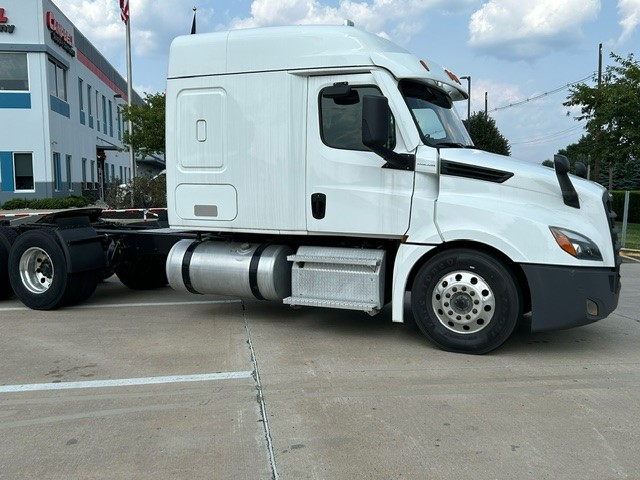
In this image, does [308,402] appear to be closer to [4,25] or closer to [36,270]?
[36,270]

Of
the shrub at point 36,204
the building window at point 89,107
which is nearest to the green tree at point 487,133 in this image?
the building window at point 89,107

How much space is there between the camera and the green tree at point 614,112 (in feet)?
64.8

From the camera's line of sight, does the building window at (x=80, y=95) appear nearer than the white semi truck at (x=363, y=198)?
No

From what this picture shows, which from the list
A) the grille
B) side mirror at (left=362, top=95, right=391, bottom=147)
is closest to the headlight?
the grille

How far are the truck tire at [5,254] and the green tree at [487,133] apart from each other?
37643 millimetres

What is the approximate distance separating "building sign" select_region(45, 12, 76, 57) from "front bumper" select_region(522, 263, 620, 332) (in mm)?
28290

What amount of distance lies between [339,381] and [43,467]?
2.28 m

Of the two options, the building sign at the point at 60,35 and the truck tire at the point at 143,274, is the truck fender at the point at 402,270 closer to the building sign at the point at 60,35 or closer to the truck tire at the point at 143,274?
the truck tire at the point at 143,274

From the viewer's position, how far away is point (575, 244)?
17.0 ft

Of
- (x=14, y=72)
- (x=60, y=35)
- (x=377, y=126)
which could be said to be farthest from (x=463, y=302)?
(x=60, y=35)

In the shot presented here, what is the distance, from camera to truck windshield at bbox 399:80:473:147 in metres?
5.75

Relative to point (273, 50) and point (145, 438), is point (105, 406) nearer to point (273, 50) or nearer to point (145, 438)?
point (145, 438)

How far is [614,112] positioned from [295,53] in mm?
17474

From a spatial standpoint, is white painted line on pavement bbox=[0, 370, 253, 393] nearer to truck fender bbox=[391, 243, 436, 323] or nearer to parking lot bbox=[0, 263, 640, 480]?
parking lot bbox=[0, 263, 640, 480]
